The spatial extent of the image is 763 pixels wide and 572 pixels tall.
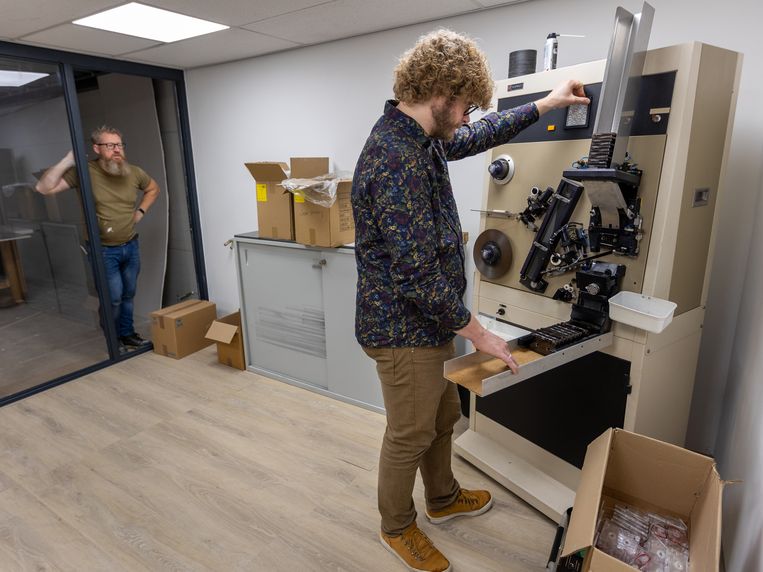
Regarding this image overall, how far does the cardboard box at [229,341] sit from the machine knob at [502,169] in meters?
2.04

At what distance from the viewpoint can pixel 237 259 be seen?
2975 mm

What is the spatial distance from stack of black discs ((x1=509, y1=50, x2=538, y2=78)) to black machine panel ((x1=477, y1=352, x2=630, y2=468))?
112 centimetres

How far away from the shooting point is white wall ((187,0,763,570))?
1.66m

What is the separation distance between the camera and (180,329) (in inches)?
131

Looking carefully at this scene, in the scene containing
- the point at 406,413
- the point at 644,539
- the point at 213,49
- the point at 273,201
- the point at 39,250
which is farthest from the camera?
the point at 39,250

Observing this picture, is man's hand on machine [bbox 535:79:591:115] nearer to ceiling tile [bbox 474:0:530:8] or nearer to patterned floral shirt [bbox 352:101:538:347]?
patterned floral shirt [bbox 352:101:538:347]

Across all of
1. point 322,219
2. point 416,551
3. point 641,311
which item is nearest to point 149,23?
point 322,219

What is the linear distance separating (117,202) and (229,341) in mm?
1251

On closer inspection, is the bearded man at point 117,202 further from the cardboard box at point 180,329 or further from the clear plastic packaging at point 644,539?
the clear plastic packaging at point 644,539

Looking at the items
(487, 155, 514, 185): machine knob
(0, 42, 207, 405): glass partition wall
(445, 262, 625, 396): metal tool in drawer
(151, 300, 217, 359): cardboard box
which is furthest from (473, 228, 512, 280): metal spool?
(0, 42, 207, 405): glass partition wall

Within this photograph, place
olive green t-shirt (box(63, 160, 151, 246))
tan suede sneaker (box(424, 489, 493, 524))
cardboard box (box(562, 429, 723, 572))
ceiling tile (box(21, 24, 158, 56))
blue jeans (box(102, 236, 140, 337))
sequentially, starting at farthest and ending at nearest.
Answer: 1. blue jeans (box(102, 236, 140, 337))
2. olive green t-shirt (box(63, 160, 151, 246))
3. ceiling tile (box(21, 24, 158, 56))
4. tan suede sneaker (box(424, 489, 493, 524))
5. cardboard box (box(562, 429, 723, 572))

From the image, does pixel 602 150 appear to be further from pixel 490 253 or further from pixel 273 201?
pixel 273 201

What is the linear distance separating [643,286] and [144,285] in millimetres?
3704

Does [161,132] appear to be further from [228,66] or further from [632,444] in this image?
[632,444]
